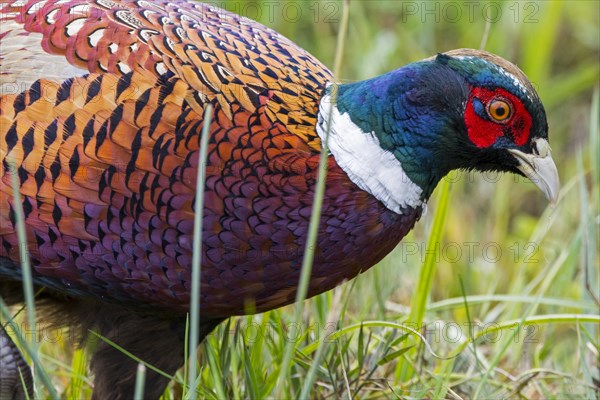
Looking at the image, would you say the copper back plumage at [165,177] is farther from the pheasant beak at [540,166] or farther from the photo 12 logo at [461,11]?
the photo 12 logo at [461,11]

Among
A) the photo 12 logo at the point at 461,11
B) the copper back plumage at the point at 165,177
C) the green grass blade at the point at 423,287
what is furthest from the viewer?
the photo 12 logo at the point at 461,11

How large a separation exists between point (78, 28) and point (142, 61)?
0.72 feet

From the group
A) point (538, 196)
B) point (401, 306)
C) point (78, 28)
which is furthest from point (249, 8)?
point (78, 28)

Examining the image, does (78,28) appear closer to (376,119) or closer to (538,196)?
(376,119)

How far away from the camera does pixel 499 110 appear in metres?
2.54

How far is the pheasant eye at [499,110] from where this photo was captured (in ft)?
8.32

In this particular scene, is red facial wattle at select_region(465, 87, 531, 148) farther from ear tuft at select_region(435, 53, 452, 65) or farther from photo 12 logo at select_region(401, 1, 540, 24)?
photo 12 logo at select_region(401, 1, 540, 24)

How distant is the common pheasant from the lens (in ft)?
8.28

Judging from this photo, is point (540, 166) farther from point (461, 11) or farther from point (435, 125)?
point (461, 11)

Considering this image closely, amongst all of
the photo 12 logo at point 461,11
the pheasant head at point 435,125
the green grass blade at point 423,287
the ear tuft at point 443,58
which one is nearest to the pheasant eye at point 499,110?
the pheasant head at point 435,125

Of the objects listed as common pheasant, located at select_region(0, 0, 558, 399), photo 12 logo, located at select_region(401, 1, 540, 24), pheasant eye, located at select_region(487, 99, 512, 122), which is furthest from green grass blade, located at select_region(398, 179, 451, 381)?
photo 12 logo, located at select_region(401, 1, 540, 24)

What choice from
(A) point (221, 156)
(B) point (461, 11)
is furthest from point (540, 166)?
(B) point (461, 11)

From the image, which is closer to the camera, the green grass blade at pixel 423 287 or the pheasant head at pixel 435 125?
the pheasant head at pixel 435 125

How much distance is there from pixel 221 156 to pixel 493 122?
2.17 ft
